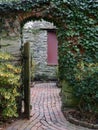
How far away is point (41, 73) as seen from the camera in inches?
501

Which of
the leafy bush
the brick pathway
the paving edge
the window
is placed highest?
the window

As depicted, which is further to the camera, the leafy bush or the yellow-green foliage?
the leafy bush

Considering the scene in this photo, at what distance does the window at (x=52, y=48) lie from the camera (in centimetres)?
1272

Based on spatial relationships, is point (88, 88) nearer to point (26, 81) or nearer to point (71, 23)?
point (26, 81)

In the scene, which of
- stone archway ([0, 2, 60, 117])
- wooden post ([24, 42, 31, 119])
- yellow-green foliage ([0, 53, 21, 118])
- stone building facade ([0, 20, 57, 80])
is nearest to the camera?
yellow-green foliage ([0, 53, 21, 118])

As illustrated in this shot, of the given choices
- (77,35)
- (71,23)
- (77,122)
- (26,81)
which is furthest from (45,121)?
(71,23)

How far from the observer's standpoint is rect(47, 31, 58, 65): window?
12719mm

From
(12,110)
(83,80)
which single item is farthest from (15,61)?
(83,80)

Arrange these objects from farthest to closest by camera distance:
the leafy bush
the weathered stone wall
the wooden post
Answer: the weathered stone wall, the wooden post, the leafy bush

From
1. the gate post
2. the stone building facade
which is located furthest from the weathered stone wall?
the gate post

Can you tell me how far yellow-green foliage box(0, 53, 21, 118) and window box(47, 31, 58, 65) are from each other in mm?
7666

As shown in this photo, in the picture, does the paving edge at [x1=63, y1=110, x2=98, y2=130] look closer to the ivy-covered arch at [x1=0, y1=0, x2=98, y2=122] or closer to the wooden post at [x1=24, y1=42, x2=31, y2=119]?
the ivy-covered arch at [x1=0, y1=0, x2=98, y2=122]

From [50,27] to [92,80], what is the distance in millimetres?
7774

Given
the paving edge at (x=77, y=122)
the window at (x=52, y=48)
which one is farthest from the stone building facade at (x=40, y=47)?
the paving edge at (x=77, y=122)
